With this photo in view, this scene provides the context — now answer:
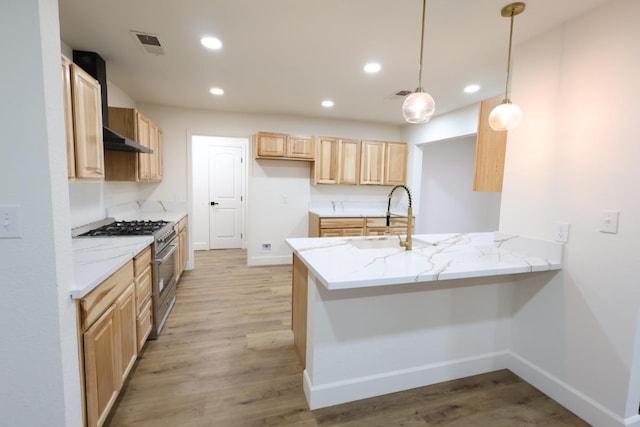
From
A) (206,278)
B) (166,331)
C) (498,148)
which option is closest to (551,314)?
(498,148)

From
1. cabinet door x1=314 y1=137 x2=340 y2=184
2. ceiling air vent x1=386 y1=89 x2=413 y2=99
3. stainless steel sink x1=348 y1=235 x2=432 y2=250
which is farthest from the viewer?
cabinet door x1=314 y1=137 x2=340 y2=184

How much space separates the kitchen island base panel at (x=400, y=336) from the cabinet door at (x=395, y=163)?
3.05m

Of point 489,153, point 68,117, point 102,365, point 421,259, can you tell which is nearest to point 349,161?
point 489,153

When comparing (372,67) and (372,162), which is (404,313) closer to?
(372,67)

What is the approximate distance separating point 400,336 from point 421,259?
0.54 meters

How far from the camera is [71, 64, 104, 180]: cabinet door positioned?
5.93 feet

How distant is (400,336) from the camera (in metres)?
1.93

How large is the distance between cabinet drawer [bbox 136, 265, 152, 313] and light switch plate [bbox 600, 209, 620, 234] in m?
2.99

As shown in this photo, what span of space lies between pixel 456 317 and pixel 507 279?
502 millimetres

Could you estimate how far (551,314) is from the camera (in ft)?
6.44

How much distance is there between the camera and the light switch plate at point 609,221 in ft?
5.28

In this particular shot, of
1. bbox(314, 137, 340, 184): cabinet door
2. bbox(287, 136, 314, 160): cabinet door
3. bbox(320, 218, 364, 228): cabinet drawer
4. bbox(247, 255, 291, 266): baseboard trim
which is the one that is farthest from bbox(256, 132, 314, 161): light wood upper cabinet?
bbox(247, 255, 291, 266): baseboard trim

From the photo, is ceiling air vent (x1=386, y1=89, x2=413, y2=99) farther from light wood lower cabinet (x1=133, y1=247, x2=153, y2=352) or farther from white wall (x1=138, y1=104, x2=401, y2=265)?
light wood lower cabinet (x1=133, y1=247, x2=153, y2=352)

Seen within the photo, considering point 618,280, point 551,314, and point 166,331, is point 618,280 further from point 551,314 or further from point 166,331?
point 166,331
